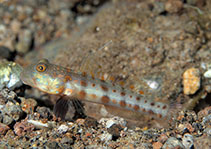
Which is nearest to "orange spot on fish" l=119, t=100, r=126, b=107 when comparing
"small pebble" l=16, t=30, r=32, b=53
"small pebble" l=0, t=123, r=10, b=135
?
"small pebble" l=0, t=123, r=10, b=135

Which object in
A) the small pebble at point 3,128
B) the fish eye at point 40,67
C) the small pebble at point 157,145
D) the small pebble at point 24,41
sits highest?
the small pebble at point 24,41

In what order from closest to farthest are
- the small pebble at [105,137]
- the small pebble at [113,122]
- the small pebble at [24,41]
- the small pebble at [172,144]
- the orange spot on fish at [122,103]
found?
the small pebble at [172,144]
the small pebble at [105,137]
the small pebble at [113,122]
the orange spot on fish at [122,103]
the small pebble at [24,41]

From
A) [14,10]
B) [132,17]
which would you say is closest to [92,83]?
[132,17]

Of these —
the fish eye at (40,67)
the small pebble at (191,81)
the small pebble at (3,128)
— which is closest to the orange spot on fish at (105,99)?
the fish eye at (40,67)

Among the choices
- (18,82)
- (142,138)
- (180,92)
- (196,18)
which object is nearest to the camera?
(142,138)

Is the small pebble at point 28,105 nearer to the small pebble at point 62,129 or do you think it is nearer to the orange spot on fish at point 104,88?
the small pebble at point 62,129

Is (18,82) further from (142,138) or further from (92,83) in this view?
(142,138)
